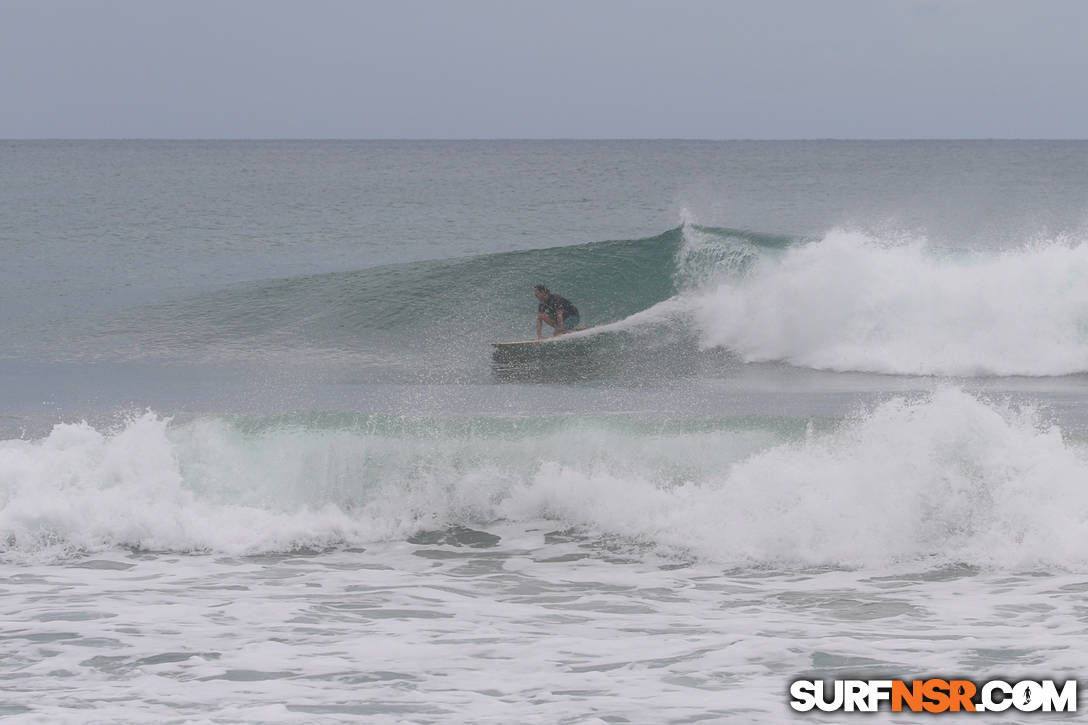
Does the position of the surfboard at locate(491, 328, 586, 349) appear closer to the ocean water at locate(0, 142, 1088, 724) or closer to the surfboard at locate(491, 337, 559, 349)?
the surfboard at locate(491, 337, 559, 349)

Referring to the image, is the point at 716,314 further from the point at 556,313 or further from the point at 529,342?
the point at 529,342

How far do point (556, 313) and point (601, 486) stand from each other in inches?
300

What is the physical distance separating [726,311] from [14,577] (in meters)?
A: 13.2

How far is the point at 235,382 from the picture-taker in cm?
1684

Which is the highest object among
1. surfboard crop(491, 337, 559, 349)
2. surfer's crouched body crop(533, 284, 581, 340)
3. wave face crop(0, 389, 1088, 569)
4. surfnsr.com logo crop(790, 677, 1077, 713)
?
surfer's crouched body crop(533, 284, 581, 340)

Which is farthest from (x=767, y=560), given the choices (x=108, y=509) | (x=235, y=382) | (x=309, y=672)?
(x=235, y=382)

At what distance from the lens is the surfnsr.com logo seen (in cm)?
601

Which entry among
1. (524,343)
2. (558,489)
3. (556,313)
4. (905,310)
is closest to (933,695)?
(558,489)

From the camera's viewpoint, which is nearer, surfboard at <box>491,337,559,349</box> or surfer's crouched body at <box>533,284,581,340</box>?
surfboard at <box>491,337,559,349</box>

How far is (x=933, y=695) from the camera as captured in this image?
6215mm

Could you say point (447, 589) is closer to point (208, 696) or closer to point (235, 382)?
point (208, 696)

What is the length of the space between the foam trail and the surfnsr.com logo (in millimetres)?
11451

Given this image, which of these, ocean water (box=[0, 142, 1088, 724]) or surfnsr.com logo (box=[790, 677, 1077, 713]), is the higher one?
ocean water (box=[0, 142, 1088, 724])

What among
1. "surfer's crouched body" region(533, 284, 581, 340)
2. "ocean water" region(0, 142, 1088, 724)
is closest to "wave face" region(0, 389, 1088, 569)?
"ocean water" region(0, 142, 1088, 724)
